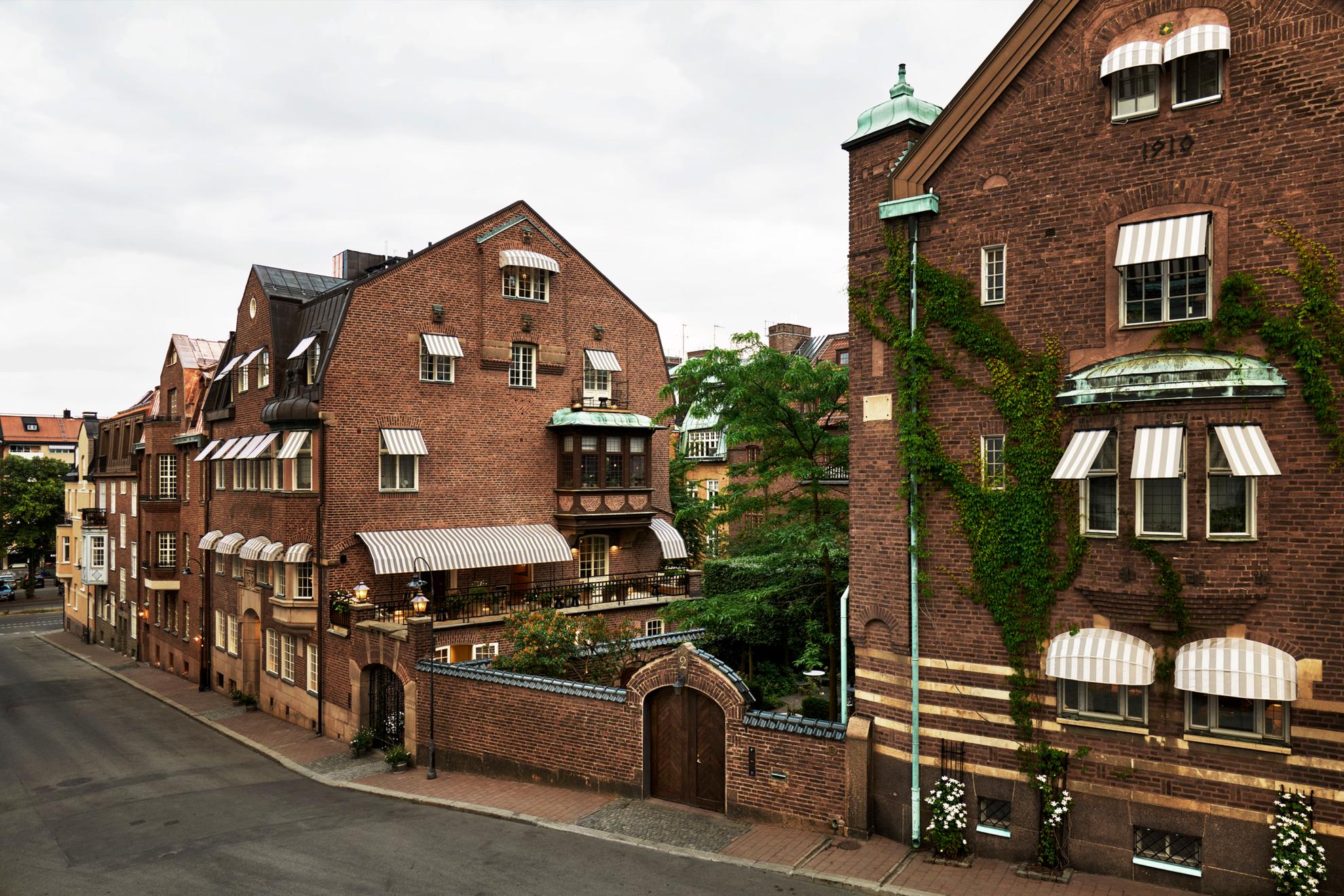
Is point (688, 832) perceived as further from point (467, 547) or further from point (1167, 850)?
point (467, 547)

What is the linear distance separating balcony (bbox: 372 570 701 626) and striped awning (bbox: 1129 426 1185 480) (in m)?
20.1

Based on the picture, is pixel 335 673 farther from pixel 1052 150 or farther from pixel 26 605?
pixel 26 605

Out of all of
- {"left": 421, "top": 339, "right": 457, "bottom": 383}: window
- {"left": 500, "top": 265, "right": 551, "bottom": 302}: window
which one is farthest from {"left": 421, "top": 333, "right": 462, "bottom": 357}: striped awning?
{"left": 500, "top": 265, "right": 551, "bottom": 302}: window

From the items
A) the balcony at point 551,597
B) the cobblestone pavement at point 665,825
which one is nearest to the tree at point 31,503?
the balcony at point 551,597

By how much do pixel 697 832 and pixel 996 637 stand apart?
6.94 metres

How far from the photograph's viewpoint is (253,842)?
18.4 m

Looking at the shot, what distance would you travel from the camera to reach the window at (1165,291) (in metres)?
13.6

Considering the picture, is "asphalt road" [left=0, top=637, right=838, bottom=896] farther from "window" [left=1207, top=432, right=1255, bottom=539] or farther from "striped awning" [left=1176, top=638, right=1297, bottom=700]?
"window" [left=1207, top=432, right=1255, bottom=539]

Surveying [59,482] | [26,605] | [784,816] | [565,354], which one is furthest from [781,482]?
[26,605]

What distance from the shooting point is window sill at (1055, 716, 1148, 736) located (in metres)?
13.9

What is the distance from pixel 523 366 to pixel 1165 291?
23.3m

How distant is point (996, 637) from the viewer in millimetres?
15266

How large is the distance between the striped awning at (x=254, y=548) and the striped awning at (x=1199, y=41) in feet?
93.7

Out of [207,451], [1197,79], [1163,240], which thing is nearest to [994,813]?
[1163,240]
